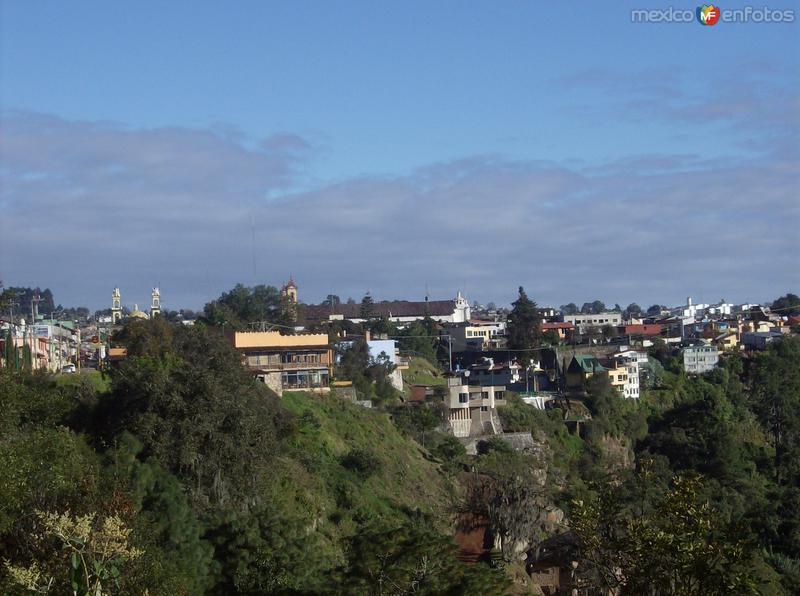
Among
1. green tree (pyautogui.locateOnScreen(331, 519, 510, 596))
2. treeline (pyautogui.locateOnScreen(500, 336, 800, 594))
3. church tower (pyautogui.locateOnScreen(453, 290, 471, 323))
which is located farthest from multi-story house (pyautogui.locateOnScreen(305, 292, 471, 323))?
green tree (pyautogui.locateOnScreen(331, 519, 510, 596))

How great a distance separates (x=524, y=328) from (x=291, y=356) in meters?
26.2

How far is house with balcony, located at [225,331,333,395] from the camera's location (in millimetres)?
38750

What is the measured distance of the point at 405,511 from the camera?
103ft

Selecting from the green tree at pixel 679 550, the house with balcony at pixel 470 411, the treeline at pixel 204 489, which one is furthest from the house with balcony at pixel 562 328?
the green tree at pixel 679 550

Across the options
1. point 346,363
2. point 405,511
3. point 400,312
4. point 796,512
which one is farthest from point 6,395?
point 400,312

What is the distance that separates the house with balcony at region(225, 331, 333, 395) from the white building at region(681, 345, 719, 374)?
3148 centimetres

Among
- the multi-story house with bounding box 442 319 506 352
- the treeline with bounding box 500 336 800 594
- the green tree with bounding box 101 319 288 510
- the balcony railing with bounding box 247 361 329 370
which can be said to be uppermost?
the multi-story house with bounding box 442 319 506 352

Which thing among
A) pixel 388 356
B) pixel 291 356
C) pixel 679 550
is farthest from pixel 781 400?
pixel 679 550

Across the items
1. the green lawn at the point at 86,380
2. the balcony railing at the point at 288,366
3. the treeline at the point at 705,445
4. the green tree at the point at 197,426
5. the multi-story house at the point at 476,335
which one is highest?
the multi-story house at the point at 476,335

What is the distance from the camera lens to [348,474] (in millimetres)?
31609

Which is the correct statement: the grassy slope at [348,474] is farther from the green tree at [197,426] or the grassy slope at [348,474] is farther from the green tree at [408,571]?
the green tree at [408,571]

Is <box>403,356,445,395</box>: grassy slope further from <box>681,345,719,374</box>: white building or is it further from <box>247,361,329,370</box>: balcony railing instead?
<box>681,345,719,374</box>: white building

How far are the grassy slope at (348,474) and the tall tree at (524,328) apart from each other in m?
24.6

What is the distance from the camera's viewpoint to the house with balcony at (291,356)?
38750 millimetres
